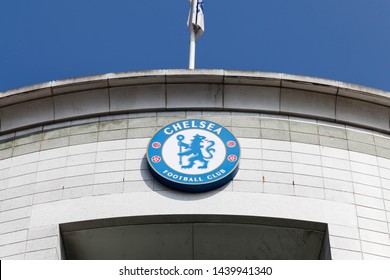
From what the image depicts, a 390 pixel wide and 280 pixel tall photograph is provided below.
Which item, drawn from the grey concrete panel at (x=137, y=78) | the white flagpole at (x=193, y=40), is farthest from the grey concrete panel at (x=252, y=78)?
the grey concrete panel at (x=137, y=78)

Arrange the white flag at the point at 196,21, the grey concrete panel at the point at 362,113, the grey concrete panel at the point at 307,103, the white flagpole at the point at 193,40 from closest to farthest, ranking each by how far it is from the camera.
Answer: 1. the grey concrete panel at the point at 307,103
2. the grey concrete panel at the point at 362,113
3. the white flagpole at the point at 193,40
4. the white flag at the point at 196,21

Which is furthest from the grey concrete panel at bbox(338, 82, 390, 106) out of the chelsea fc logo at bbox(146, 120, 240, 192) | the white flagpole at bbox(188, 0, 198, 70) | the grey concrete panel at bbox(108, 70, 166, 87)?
the grey concrete panel at bbox(108, 70, 166, 87)

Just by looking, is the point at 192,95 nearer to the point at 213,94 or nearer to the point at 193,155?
the point at 213,94

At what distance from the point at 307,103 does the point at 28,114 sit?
5.77 metres

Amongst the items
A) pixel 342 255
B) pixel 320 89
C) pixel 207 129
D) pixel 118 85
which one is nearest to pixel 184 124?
pixel 207 129

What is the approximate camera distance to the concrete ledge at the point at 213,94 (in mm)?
19250

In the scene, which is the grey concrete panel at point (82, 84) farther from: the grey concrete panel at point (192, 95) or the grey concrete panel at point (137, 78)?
the grey concrete panel at point (192, 95)

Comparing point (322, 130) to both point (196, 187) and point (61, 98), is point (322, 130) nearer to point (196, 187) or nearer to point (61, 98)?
point (196, 187)

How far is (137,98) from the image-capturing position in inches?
762

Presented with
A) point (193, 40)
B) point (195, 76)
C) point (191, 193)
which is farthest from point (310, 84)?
point (193, 40)

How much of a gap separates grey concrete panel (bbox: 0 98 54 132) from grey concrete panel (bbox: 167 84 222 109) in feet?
8.25

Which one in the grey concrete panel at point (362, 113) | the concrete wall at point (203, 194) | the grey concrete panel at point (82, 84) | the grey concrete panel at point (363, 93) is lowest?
the concrete wall at point (203, 194)

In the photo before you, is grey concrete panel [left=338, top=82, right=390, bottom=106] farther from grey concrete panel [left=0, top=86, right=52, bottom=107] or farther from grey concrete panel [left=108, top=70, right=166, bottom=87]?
grey concrete panel [left=0, top=86, right=52, bottom=107]

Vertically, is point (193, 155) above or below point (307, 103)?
below
